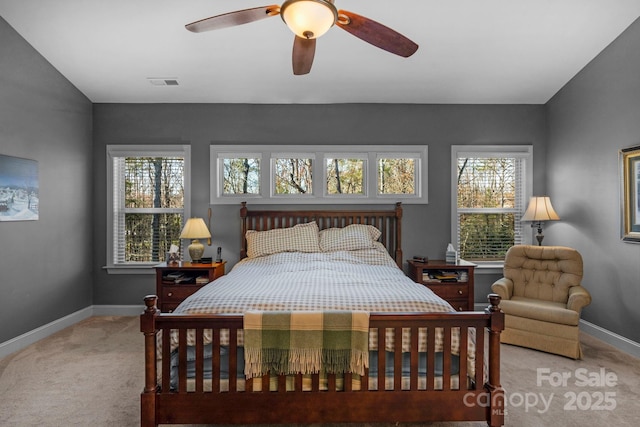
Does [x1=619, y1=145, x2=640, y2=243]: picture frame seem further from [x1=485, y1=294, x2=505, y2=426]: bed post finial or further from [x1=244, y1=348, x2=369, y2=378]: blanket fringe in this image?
[x1=244, y1=348, x2=369, y2=378]: blanket fringe

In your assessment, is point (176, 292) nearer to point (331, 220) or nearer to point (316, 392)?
point (331, 220)

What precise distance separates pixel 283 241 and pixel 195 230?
3.32ft

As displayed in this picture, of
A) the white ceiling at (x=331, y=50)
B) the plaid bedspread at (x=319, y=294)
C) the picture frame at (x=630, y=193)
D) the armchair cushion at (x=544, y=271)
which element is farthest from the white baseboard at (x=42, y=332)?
the picture frame at (x=630, y=193)

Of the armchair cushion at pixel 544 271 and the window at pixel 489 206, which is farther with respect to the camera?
the window at pixel 489 206

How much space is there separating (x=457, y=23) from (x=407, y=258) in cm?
265

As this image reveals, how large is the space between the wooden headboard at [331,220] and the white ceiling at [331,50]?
1.39 m

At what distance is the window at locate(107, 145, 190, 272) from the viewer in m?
4.84

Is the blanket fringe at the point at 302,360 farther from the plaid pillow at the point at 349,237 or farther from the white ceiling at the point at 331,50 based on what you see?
the white ceiling at the point at 331,50

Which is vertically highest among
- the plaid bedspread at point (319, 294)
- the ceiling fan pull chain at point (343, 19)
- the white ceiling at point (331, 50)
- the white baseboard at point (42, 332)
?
the white ceiling at point (331, 50)

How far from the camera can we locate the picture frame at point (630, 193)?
11.3ft

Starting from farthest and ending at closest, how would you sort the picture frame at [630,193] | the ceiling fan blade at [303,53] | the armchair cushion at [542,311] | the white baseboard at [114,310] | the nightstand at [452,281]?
the white baseboard at [114,310]
the nightstand at [452,281]
the picture frame at [630,193]
the armchair cushion at [542,311]
the ceiling fan blade at [303,53]

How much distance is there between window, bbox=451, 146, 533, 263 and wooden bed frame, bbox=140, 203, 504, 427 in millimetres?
2987

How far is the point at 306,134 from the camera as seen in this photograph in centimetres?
479

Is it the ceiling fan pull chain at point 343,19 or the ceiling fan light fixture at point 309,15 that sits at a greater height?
the ceiling fan pull chain at point 343,19
